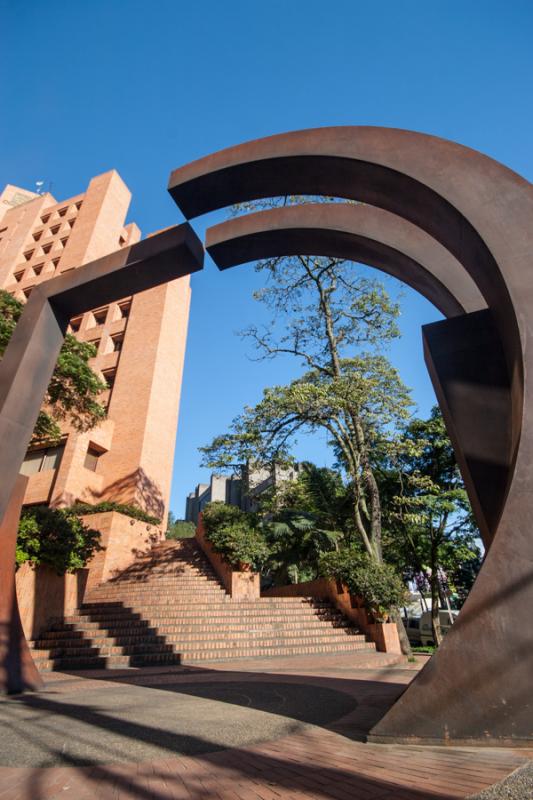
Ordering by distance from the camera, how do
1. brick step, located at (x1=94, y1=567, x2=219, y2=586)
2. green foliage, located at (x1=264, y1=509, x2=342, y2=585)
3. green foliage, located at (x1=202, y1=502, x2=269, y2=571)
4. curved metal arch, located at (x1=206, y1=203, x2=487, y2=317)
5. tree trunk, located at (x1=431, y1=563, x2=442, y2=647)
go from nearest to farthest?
curved metal arch, located at (x1=206, y1=203, x2=487, y2=317), green foliage, located at (x1=202, y1=502, x2=269, y2=571), brick step, located at (x1=94, y1=567, x2=219, y2=586), green foliage, located at (x1=264, y1=509, x2=342, y2=585), tree trunk, located at (x1=431, y1=563, x2=442, y2=647)

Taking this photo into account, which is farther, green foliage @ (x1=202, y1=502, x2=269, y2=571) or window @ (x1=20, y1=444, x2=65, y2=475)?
window @ (x1=20, y1=444, x2=65, y2=475)

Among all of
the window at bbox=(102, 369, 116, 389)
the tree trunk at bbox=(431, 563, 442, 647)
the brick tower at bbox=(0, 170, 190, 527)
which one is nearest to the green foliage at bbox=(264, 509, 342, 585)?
the tree trunk at bbox=(431, 563, 442, 647)

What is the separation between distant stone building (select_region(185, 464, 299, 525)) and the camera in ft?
45.7

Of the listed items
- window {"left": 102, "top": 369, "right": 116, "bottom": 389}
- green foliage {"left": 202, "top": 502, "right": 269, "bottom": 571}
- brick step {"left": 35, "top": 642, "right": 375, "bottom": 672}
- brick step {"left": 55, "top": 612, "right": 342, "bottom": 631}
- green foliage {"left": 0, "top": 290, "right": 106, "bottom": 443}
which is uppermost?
window {"left": 102, "top": 369, "right": 116, "bottom": 389}

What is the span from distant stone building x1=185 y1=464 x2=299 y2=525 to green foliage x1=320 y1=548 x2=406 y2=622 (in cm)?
375

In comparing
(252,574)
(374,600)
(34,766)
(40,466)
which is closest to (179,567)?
(252,574)

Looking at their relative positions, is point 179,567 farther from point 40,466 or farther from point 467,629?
point 467,629

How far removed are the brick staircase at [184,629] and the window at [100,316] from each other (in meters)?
17.8

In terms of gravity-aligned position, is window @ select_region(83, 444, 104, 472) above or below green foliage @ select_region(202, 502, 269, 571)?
above

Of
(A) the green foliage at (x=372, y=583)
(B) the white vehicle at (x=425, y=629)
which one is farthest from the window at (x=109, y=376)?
(B) the white vehicle at (x=425, y=629)

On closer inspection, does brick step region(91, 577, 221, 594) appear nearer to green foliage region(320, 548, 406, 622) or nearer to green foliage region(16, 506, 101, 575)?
green foliage region(16, 506, 101, 575)

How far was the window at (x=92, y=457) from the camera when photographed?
20.3m

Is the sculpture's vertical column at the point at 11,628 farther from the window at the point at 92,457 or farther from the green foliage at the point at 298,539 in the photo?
the window at the point at 92,457

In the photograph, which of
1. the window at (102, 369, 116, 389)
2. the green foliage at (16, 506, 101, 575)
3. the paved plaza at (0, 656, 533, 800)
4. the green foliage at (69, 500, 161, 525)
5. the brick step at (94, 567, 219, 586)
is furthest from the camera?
the window at (102, 369, 116, 389)
